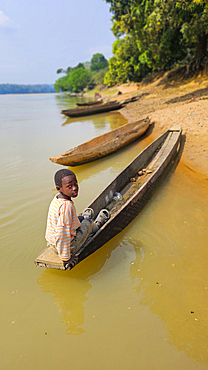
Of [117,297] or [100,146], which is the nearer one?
[117,297]

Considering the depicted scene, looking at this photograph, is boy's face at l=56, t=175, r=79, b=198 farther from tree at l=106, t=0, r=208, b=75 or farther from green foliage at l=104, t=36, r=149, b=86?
green foliage at l=104, t=36, r=149, b=86

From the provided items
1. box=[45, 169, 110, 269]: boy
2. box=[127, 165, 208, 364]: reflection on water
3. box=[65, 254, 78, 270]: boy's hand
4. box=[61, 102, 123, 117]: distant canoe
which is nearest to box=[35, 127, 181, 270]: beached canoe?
box=[65, 254, 78, 270]: boy's hand

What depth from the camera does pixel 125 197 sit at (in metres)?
4.33

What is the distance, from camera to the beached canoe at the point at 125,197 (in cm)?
257

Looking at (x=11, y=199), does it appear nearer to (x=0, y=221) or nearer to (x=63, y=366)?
(x=0, y=221)

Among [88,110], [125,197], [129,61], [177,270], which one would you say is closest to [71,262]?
[177,270]

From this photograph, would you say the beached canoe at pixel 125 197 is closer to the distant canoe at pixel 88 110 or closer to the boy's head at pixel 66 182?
the boy's head at pixel 66 182

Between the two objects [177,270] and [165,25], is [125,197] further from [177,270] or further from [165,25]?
[165,25]

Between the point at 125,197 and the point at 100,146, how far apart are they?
296 centimetres

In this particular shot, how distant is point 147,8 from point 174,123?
7.11 metres

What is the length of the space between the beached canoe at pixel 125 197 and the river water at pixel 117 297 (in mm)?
217

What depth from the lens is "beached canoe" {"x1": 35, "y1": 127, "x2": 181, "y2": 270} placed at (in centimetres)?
257

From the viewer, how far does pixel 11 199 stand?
457cm

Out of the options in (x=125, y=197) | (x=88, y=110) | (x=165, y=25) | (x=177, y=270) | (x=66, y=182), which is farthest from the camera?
(x=88, y=110)
